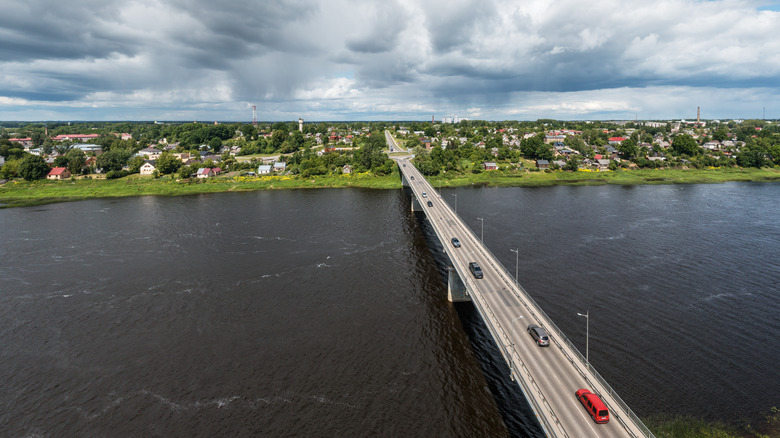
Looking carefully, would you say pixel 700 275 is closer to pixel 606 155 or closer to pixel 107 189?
pixel 606 155

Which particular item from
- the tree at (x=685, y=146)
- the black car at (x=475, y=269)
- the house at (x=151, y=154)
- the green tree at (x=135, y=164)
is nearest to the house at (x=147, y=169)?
the green tree at (x=135, y=164)

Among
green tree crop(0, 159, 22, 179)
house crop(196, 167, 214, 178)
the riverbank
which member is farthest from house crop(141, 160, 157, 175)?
green tree crop(0, 159, 22, 179)

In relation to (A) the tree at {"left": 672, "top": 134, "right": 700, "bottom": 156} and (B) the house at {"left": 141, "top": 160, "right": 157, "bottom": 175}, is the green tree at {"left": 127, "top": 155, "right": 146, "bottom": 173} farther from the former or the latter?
(A) the tree at {"left": 672, "top": 134, "right": 700, "bottom": 156}

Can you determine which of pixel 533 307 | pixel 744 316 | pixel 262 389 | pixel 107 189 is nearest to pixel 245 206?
pixel 107 189

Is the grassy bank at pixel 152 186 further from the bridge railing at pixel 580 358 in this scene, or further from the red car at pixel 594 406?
the red car at pixel 594 406

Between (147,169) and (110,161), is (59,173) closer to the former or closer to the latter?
(110,161)

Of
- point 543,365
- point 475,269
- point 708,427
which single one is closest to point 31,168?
point 475,269
